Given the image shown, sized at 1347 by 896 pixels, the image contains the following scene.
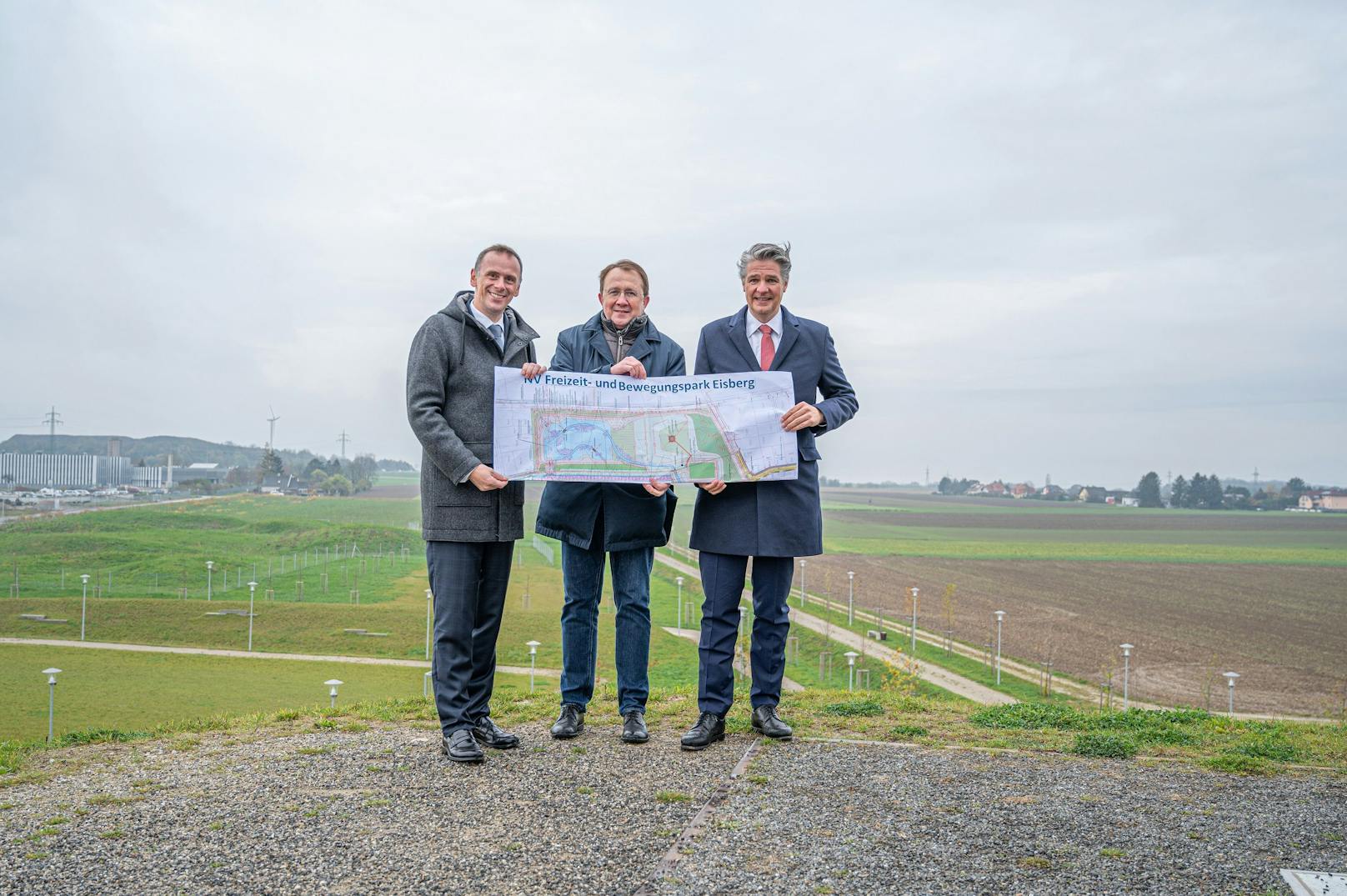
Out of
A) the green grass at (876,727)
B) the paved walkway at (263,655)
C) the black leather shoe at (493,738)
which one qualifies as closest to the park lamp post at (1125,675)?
the green grass at (876,727)

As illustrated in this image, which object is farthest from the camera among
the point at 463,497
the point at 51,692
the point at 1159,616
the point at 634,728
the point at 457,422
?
the point at 1159,616

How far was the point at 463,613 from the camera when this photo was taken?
5461 mm

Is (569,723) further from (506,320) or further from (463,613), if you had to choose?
(506,320)

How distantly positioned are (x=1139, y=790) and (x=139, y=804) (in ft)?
17.3

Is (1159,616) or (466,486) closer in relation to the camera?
(466,486)

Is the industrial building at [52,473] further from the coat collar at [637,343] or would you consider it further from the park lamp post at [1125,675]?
the coat collar at [637,343]

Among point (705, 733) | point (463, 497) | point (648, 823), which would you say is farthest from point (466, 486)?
point (648, 823)

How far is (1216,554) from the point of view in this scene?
108 m

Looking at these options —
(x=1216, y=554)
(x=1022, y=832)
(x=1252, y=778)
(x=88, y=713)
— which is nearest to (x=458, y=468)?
(x=1022, y=832)

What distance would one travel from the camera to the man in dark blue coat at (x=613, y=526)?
578cm

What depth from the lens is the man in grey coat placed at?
537cm

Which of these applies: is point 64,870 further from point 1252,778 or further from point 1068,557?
point 1068,557

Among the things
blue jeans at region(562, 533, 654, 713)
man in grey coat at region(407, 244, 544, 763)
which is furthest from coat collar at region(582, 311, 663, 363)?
blue jeans at region(562, 533, 654, 713)

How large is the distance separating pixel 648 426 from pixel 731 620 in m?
1.40
